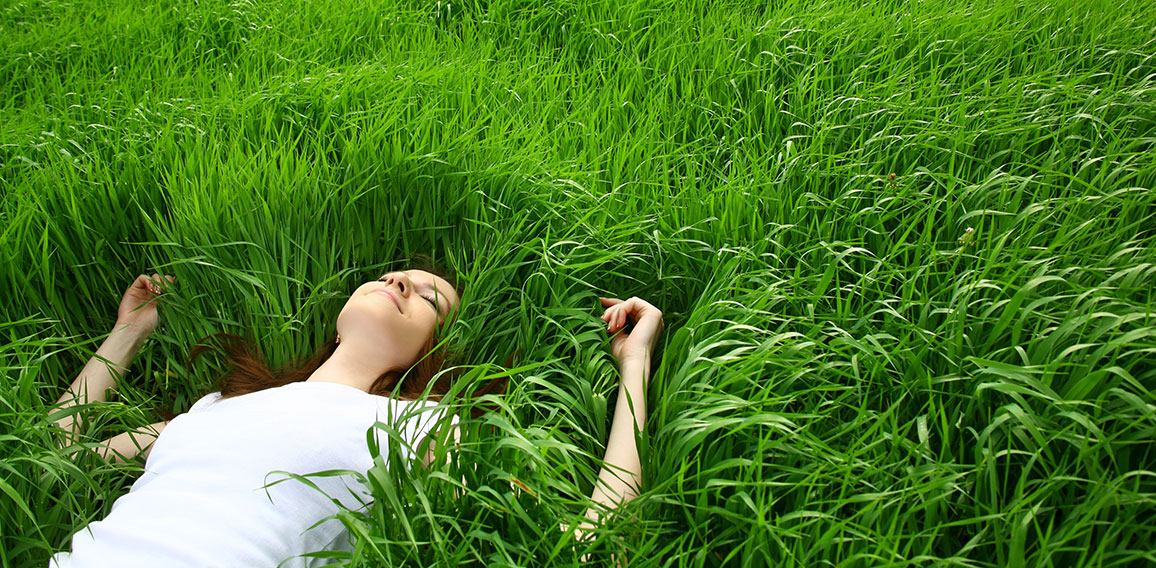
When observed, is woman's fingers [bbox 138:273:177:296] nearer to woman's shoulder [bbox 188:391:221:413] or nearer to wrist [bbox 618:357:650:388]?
woman's shoulder [bbox 188:391:221:413]

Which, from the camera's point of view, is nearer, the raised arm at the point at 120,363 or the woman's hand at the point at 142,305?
the raised arm at the point at 120,363

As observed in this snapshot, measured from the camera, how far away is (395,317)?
183cm

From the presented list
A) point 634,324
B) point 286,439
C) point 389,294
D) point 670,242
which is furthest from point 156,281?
point 670,242

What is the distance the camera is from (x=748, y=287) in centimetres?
192

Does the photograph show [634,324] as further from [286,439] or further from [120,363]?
[120,363]

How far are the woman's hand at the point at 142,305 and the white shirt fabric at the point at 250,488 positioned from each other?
58 cm

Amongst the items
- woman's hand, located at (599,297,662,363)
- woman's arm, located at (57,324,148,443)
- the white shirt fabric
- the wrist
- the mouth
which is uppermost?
the mouth

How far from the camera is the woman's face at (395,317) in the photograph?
181 centimetres

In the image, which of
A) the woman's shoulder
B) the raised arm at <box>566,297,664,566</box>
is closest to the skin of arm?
the raised arm at <box>566,297,664,566</box>

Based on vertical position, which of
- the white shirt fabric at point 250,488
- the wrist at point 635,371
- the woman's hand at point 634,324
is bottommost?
the white shirt fabric at point 250,488

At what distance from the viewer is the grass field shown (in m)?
1.38

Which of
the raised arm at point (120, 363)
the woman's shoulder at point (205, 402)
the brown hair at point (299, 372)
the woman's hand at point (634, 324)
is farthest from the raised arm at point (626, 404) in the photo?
the raised arm at point (120, 363)

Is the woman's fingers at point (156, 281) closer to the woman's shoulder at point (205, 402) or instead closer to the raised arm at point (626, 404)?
the woman's shoulder at point (205, 402)

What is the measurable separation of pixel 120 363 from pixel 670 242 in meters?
1.59
